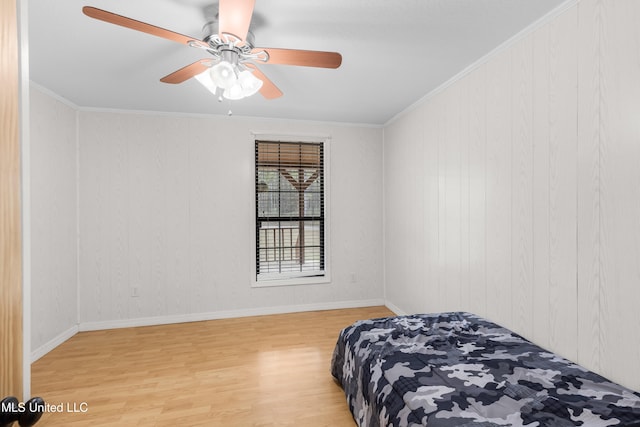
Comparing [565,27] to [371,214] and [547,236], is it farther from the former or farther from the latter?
[371,214]

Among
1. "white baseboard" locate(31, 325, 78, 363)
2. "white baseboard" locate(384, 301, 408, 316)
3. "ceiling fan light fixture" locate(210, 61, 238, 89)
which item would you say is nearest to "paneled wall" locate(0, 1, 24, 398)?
"ceiling fan light fixture" locate(210, 61, 238, 89)

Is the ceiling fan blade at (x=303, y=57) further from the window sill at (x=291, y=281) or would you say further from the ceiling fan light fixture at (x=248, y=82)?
the window sill at (x=291, y=281)

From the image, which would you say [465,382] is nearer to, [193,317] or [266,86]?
[266,86]

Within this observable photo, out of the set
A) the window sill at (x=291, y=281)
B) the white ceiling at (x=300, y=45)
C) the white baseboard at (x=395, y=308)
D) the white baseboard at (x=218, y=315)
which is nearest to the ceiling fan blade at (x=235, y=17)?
the white ceiling at (x=300, y=45)

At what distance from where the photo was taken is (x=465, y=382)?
173cm

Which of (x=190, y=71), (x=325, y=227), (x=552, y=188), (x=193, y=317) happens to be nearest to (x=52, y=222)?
(x=193, y=317)

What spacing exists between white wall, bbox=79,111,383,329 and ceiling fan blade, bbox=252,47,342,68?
227cm

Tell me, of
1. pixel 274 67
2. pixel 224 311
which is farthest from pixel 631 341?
pixel 224 311

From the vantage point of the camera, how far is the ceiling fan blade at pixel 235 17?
153cm

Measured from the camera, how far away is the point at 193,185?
403 cm

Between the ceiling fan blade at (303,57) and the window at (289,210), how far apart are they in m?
2.28

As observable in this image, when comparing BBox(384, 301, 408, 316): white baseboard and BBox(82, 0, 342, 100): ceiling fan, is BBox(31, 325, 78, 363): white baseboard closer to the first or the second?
BBox(82, 0, 342, 100): ceiling fan

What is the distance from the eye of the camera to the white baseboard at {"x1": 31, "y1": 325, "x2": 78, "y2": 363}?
303 centimetres

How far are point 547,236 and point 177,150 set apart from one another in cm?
384
